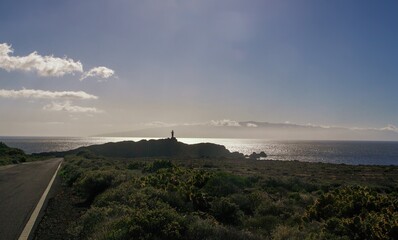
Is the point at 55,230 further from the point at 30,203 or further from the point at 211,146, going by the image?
the point at 211,146

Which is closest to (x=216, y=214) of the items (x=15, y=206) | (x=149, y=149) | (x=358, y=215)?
(x=358, y=215)

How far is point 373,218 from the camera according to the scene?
924cm

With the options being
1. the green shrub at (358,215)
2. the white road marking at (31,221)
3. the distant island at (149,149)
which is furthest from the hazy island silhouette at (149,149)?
the green shrub at (358,215)

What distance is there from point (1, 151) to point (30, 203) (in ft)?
204

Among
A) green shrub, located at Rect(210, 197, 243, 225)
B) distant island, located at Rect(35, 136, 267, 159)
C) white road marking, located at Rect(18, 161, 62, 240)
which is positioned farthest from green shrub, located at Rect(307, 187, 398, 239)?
distant island, located at Rect(35, 136, 267, 159)

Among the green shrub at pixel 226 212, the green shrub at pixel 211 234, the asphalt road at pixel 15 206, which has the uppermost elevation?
the green shrub at pixel 211 234

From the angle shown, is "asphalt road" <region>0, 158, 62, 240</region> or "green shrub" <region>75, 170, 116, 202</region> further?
"green shrub" <region>75, 170, 116, 202</region>

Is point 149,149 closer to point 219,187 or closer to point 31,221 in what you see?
point 219,187

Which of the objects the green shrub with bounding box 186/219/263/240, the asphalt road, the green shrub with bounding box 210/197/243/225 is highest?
the green shrub with bounding box 186/219/263/240

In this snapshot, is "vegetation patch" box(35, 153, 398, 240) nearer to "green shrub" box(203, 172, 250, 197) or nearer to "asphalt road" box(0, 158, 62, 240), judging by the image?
"green shrub" box(203, 172, 250, 197)

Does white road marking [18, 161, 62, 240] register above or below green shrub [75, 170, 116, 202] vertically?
below

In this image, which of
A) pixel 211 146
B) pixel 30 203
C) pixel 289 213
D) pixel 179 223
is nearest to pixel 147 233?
pixel 179 223

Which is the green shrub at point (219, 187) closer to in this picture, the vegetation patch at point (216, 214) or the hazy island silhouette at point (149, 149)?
the vegetation patch at point (216, 214)

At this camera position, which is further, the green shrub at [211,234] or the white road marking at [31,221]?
the white road marking at [31,221]
